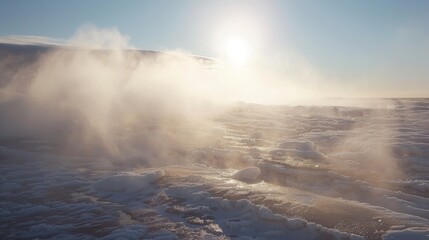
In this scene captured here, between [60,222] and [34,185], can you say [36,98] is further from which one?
[60,222]

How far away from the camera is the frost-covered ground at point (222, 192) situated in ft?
22.0

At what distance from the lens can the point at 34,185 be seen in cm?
928

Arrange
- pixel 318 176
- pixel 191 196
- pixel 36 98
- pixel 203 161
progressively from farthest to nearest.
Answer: pixel 36 98 < pixel 203 161 < pixel 318 176 < pixel 191 196

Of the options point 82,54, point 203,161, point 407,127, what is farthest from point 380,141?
point 82,54

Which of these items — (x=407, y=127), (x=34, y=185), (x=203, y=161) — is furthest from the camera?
(x=407, y=127)

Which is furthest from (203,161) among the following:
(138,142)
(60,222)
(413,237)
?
(413,237)

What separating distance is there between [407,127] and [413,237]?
14.4 metres

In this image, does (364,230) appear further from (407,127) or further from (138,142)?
(407,127)

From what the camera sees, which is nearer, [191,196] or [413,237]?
[413,237]

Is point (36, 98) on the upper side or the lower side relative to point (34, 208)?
upper

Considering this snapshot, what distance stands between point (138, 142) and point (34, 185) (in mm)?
4939

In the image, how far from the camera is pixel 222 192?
8.47m

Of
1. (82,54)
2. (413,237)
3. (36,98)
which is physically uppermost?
(82,54)

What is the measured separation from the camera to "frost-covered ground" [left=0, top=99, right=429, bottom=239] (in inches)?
264
